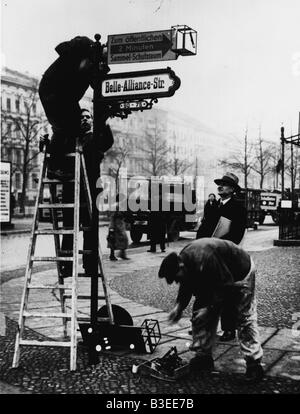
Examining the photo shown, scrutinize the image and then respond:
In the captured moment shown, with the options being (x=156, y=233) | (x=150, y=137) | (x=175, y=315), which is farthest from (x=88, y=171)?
(x=150, y=137)

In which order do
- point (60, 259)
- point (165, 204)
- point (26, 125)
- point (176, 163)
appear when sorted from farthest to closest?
1. point (176, 163)
2. point (26, 125)
3. point (165, 204)
4. point (60, 259)

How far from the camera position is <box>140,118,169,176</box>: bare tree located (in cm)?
4884

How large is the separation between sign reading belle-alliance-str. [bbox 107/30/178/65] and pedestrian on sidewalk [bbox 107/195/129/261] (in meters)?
8.68

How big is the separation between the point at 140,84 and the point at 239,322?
2.21m

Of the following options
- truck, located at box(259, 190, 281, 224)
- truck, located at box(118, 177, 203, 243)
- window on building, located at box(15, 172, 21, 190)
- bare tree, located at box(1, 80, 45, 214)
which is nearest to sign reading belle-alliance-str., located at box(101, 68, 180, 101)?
truck, located at box(118, 177, 203, 243)

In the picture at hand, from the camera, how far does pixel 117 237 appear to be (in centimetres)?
1347

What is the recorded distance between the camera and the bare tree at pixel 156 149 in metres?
48.8

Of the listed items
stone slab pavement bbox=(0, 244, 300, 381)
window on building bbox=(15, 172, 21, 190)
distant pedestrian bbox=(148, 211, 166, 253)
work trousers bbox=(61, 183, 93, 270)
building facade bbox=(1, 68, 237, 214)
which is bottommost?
stone slab pavement bbox=(0, 244, 300, 381)

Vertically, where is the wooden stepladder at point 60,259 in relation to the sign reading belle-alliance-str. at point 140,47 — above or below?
below

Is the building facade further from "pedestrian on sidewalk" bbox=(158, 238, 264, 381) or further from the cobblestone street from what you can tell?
"pedestrian on sidewalk" bbox=(158, 238, 264, 381)

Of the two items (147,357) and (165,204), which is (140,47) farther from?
(165,204)

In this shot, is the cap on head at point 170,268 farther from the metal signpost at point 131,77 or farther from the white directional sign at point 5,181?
the white directional sign at point 5,181

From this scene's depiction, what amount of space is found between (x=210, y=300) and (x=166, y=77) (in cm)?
192

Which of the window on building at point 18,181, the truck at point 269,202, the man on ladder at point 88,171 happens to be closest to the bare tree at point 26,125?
the truck at point 269,202
